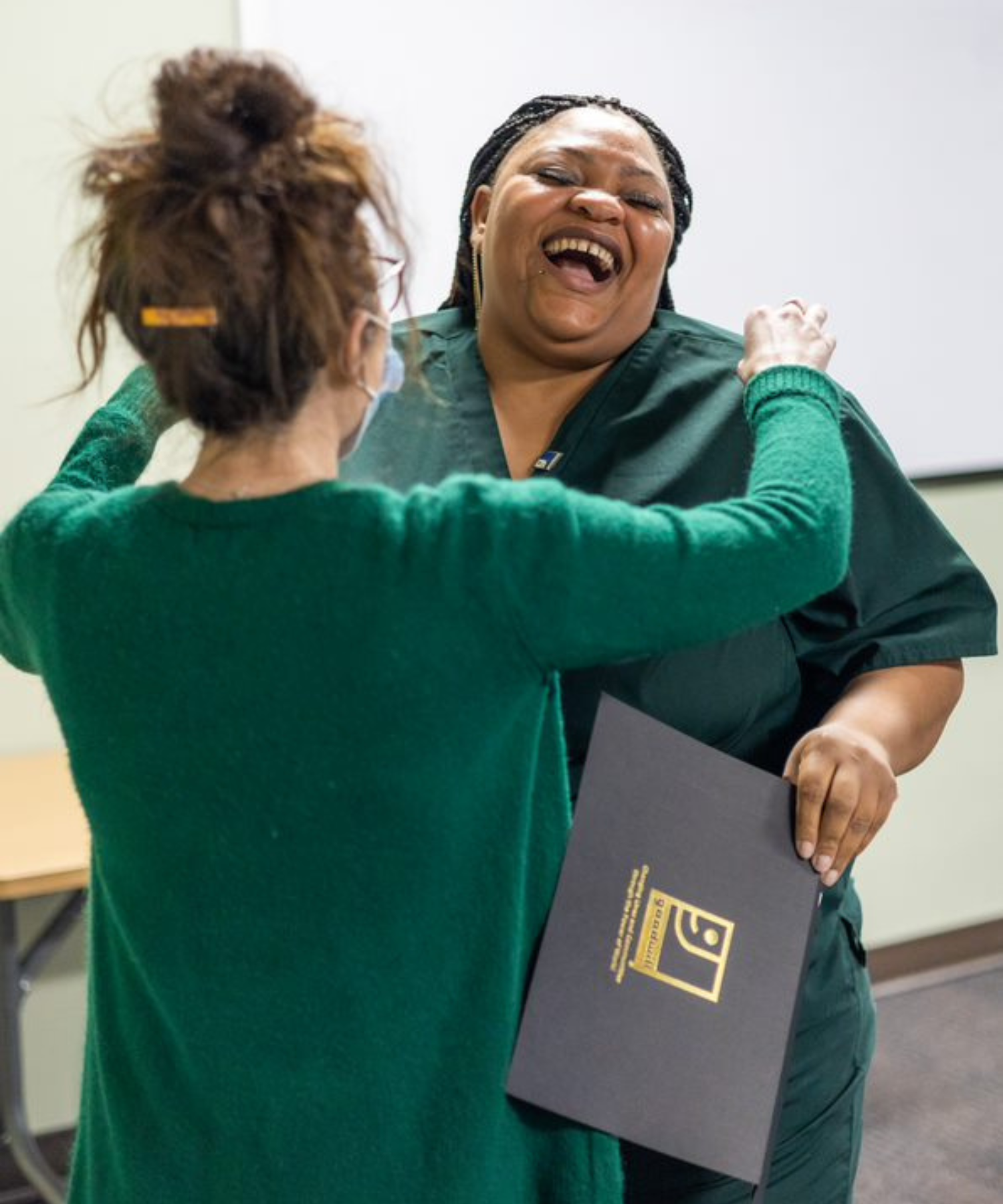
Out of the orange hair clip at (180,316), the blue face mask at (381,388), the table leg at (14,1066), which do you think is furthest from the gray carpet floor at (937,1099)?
the orange hair clip at (180,316)

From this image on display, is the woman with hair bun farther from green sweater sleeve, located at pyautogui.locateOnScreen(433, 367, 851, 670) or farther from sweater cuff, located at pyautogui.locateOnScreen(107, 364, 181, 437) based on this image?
sweater cuff, located at pyautogui.locateOnScreen(107, 364, 181, 437)

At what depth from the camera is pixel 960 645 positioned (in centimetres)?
117

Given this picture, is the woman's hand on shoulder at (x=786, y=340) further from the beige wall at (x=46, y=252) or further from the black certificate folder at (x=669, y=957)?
the beige wall at (x=46, y=252)

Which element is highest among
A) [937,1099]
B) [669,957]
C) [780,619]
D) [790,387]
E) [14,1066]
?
[790,387]

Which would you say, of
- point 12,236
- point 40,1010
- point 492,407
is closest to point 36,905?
point 40,1010

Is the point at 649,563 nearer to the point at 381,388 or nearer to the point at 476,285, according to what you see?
the point at 381,388

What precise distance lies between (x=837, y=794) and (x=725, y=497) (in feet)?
0.81

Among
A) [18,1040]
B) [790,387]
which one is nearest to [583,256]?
[790,387]

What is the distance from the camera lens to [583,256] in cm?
118

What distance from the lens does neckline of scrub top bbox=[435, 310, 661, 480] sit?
46.3 inches

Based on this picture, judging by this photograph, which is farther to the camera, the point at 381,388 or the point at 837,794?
the point at 837,794

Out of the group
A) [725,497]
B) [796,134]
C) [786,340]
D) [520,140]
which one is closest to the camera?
[786,340]

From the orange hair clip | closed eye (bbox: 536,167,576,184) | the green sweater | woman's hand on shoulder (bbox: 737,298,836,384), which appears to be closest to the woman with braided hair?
closed eye (bbox: 536,167,576,184)

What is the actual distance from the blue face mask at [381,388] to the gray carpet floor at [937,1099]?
6.40ft
